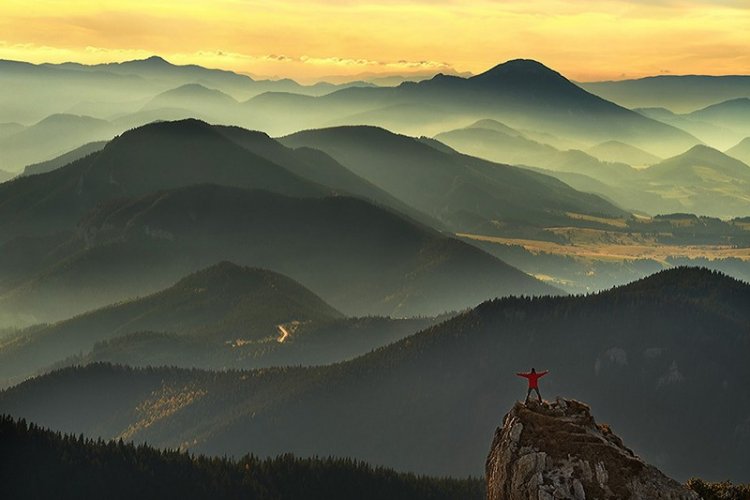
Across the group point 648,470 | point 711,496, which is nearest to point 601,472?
point 648,470

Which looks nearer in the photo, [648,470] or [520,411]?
[648,470]

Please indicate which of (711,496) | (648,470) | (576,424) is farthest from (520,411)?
(711,496)

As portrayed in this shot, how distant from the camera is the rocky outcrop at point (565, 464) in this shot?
82.2m

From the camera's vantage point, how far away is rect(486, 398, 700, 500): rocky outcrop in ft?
270

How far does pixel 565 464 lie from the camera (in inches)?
3290

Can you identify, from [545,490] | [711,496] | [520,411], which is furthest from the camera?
[711,496]

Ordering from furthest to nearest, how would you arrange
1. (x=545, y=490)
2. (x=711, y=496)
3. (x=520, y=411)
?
(x=711, y=496), (x=520, y=411), (x=545, y=490)

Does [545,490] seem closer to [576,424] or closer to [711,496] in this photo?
[576,424]

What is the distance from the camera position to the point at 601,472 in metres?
82.8

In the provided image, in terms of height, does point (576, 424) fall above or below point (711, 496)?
above

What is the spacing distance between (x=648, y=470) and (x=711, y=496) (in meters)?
23.7

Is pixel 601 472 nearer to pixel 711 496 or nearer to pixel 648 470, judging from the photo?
pixel 648 470

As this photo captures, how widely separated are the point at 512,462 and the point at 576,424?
517 cm

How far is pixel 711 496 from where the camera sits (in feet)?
340
